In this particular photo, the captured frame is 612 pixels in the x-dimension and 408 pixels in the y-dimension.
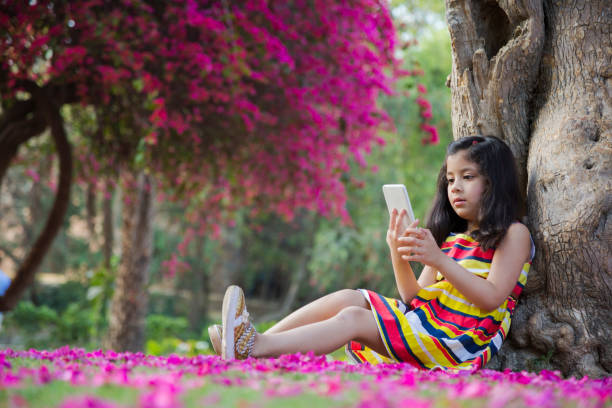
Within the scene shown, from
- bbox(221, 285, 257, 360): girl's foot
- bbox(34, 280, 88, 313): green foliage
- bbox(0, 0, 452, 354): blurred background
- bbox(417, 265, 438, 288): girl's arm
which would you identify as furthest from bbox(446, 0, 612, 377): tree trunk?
bbox(34, 280, 88, 313): green foliage

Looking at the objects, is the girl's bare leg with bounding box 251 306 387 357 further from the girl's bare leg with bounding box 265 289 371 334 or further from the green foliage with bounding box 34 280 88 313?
the green foliage with bounding box 34 280 88 313

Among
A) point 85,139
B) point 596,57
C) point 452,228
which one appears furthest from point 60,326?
point 596,57

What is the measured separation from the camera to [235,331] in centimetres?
202

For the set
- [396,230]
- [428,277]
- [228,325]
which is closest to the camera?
[228,325]

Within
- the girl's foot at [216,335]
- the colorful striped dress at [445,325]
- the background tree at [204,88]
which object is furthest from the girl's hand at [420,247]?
the background tree at [204,88]

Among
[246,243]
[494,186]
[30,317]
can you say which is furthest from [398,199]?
[246,243]

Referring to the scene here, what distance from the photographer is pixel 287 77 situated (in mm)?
4129

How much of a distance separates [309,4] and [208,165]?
1.60 m

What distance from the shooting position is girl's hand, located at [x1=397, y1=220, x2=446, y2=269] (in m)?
2.12

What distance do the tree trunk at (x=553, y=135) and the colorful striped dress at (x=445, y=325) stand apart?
0.48 feet

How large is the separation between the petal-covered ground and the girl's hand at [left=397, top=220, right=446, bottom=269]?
0.43m

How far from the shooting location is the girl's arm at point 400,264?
2.26m

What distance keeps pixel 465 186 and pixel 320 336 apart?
89 centimetres

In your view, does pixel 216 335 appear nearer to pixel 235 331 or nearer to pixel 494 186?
pixel 235 331
